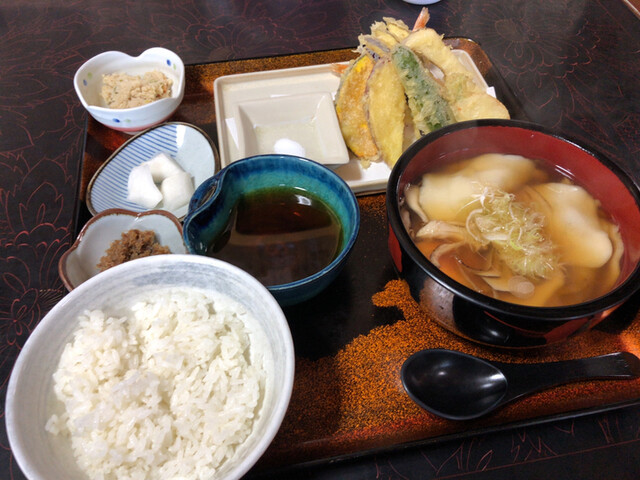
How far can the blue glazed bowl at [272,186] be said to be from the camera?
1.12 metres

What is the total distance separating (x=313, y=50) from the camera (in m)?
2.08

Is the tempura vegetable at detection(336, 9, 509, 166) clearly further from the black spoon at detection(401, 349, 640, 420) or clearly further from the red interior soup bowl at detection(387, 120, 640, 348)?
the black spoon at detection(401, 349, 640, 420)

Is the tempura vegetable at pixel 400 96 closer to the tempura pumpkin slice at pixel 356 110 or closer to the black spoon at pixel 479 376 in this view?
the tempura pumpkin slice at pixel 356 110

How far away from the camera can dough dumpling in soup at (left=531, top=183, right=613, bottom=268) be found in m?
1.12

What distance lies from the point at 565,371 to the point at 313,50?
172 centimetres

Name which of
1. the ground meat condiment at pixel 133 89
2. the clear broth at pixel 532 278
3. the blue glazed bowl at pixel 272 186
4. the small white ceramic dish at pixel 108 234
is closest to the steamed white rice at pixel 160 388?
the blue glazed bowl at pixel 272 186

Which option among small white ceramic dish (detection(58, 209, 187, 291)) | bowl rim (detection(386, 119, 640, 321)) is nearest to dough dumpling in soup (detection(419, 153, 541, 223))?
bowl rim (detection(386, 119, 640, 321))

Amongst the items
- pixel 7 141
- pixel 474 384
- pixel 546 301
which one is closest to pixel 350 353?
pixel 474 384

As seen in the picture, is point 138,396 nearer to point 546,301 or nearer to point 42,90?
point 546,301

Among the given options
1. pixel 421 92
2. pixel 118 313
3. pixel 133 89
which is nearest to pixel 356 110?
pixel 421 92

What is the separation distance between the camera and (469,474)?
1.02m

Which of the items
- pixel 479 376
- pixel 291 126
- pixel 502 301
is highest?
pixel 502 301

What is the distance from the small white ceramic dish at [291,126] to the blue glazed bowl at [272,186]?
25 cm

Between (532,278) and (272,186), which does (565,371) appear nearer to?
(532,278)
